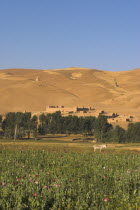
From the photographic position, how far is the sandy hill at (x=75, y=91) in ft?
303

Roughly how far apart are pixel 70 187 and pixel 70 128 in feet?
127

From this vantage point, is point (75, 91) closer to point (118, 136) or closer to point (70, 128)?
point (70, 128)

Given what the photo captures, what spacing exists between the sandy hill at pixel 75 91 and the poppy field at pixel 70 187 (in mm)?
58080

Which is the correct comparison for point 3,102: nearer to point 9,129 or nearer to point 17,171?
point 9,129

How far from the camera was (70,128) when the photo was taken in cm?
5178

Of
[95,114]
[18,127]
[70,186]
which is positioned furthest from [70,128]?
[70,186]

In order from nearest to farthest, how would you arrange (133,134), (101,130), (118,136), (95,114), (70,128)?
(118,136) → (133,134) → (101,130) → (70,128) → (95,114)

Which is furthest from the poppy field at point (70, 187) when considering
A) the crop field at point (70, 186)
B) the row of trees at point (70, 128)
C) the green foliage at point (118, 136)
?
Result: the row of trees at point (70, 128)

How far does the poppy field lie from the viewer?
11413 millimetres

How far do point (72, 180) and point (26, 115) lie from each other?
4175cm

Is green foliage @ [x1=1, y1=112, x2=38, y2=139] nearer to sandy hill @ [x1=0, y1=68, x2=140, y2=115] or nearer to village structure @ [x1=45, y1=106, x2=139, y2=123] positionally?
village structure @ [x1=45, y1=106, x2=139, y2=123]

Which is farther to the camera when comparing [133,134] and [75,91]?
[75,91]

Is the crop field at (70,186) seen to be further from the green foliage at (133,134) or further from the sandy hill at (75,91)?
the sandy hill at (75,91)

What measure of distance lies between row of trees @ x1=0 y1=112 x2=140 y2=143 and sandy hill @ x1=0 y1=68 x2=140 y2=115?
24691 millimetres
